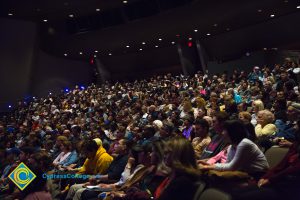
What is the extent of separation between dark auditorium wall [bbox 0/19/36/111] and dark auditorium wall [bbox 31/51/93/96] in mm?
1036

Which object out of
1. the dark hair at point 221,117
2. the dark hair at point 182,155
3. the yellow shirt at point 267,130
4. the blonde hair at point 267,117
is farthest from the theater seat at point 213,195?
the blonde hair at point 267,117

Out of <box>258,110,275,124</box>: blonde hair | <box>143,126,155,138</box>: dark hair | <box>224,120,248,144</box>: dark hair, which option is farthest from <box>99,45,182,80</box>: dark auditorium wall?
<box>224,120,248,144</box>: dark hair

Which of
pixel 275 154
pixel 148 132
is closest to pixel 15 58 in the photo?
pixel 148 132

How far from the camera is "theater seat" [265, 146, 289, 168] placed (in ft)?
12.4

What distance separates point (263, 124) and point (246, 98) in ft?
15.8

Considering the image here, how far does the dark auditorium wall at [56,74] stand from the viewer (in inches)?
920

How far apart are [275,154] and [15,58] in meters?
19.5

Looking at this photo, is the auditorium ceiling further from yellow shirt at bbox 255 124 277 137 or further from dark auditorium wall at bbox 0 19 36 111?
yellow shirt at bbox 255 124 277 137

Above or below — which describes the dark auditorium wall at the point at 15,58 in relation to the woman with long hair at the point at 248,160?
above

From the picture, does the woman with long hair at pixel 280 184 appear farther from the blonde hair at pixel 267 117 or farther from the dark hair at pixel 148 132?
the dark hair at pixel 148 132

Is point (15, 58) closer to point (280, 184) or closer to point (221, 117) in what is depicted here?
point (221, 117)

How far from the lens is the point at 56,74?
24.8 metres

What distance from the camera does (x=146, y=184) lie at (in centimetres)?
436

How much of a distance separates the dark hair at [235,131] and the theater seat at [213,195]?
76 centimetres
